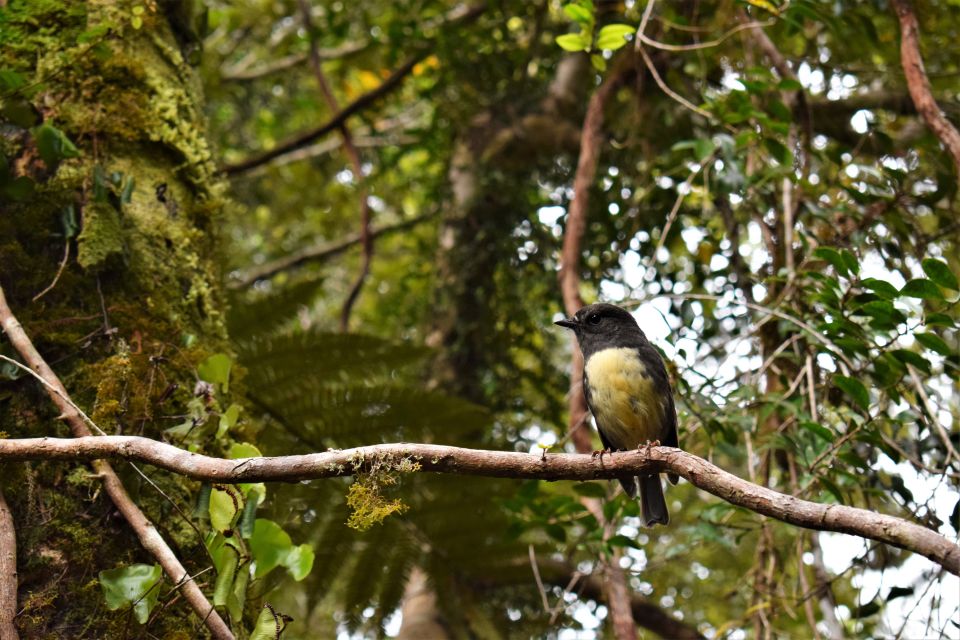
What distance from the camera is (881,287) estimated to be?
102 inches

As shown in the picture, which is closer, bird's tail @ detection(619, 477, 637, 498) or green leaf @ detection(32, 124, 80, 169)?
green leaf @ detection(32, 124, 80, 169)

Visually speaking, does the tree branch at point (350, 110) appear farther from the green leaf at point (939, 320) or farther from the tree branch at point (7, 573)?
the green leaf at point (939, 320)

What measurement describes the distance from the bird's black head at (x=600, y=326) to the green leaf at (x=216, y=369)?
68.9 inches

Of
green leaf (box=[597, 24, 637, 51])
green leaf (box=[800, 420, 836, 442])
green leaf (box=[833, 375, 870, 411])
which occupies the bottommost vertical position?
green leaf (box=[800, 420, 836, 442])

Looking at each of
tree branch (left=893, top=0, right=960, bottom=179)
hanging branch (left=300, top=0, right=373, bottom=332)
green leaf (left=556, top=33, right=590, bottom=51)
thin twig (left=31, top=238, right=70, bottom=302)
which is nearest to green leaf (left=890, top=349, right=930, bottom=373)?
tree branch (left=893, top=0, right=960, bottom=179)

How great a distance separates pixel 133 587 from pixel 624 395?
221 centimetres

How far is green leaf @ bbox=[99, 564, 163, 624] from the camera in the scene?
1945 mm

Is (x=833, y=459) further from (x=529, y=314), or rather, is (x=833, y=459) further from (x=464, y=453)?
(x=529, y=314)

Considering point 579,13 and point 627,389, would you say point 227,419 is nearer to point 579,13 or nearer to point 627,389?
point 579,13

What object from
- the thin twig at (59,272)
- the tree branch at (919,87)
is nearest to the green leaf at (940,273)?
the tree branch at (919,87)

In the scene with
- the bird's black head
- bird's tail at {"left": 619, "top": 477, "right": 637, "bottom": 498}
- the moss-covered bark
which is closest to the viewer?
the moss-covered bark

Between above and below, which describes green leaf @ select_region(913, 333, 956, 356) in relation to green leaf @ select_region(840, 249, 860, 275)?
below

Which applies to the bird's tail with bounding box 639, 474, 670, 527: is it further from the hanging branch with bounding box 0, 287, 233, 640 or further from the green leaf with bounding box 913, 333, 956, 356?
the hanging branch with bounding box 0, 287, 233, 640

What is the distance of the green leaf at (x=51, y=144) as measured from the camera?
249 cm
